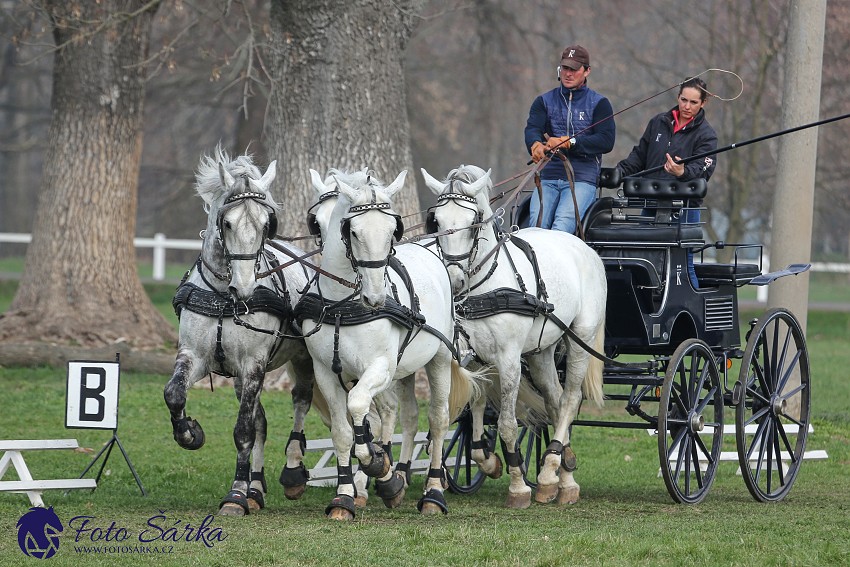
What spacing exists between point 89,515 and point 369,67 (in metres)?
6.09

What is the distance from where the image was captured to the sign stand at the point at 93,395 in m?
7.88

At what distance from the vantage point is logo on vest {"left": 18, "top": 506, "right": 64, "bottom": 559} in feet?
19.9

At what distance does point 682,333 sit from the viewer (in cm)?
870

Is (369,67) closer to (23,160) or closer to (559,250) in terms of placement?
(559,250)

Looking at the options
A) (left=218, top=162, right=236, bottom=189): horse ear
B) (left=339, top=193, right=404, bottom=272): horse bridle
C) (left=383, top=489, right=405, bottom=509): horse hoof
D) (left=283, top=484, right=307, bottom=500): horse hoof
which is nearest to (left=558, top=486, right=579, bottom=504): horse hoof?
(left=383, top=489, right=405, bottom=509): horse hoof

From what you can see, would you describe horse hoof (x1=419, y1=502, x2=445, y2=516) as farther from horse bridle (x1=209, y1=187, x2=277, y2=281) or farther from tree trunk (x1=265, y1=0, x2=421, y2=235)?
tree trunk (x1=265, y1=0, x2=421, y2=235)

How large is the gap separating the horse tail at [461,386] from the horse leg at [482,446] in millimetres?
160

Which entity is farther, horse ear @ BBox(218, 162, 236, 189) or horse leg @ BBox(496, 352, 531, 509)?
horse leg @ BBox(496, 352, 531, 509)

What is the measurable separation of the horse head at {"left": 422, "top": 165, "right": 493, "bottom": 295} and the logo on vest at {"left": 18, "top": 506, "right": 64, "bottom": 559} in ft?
8.61

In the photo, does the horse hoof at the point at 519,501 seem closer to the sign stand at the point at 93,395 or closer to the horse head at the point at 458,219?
the horse head at the point at 458,219

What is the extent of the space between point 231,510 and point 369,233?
1.81 m

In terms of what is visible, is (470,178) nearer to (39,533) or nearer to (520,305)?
(520,305)

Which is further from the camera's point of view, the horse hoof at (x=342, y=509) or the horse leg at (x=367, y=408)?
the horse hoof at (x=342, y=509)

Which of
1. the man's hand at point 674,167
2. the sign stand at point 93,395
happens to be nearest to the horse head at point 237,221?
the sign stand at point 93,395
